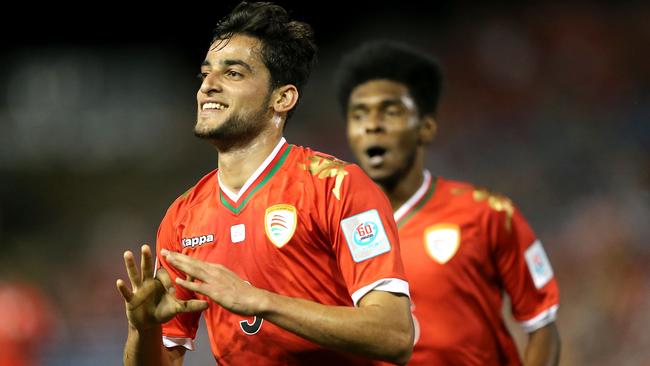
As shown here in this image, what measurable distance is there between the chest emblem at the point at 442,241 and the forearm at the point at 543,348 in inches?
25.1

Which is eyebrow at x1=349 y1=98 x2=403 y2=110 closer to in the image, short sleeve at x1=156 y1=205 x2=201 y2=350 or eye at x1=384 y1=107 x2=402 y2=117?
eye at x1=384 y1=107 x2=402 y2=117

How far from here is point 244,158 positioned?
3.61m

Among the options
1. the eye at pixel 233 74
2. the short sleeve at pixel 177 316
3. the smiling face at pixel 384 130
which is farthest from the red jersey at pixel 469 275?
the eye at pixel 233 74

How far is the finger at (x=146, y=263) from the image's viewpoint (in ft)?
10.1

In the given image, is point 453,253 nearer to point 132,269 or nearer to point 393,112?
point 393,112

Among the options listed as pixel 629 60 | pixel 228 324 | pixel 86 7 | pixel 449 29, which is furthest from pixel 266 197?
pixel 86 7

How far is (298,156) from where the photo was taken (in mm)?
3605

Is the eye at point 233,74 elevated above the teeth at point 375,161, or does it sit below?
above

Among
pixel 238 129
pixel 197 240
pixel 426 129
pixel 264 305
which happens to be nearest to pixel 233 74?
pixel 238 129

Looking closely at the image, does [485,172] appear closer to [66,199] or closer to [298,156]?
[66,199]

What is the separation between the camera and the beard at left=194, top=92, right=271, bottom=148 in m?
3.49

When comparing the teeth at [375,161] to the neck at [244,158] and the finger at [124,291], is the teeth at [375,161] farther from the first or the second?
the finger at [124,291]

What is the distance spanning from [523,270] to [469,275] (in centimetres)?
30

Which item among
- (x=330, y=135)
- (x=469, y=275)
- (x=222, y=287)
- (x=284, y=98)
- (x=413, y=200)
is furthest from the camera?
(x=330, y=135)
